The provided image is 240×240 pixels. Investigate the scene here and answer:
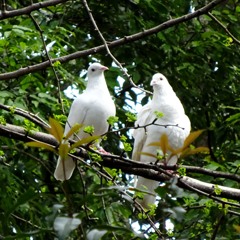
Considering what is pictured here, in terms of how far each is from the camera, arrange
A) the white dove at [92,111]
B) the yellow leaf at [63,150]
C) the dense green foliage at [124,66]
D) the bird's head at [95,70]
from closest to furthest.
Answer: the yellow leaf at [63,150] → the white dove at [92,111] → the bird's head at [95,70] → the dense green foliage at [124,66]

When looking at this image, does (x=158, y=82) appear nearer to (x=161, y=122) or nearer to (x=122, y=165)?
(x=161, y=122)

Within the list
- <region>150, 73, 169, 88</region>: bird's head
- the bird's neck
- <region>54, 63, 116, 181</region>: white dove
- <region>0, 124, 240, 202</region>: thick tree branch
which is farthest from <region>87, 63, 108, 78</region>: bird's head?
<region>0, 124, 240, 202</region>: thick tree branch

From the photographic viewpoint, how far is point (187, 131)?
4695 millimetres

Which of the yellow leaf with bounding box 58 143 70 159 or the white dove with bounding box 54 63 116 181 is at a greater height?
the yellow leaf with bounding box 58 143 70 159

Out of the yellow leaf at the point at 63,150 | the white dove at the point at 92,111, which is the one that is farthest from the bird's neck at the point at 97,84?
the yellow leaf at the point at 63,150

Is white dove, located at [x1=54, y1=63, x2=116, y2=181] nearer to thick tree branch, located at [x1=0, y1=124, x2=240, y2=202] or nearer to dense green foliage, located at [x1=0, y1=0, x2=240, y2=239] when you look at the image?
dense green foliage, located at [x1=0, y1=0, x2=240, y2=239]

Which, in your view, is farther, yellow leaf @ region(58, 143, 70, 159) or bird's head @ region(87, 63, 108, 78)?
bird's head @ region(87, 63, 108, 78)

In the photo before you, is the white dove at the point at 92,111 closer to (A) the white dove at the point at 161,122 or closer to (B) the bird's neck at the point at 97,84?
(B) the bird's neck at the point at 97,84

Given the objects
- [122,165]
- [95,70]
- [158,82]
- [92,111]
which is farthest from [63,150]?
[95,70]

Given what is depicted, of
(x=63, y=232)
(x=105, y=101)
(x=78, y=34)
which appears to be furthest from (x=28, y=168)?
(x=63, y=232)

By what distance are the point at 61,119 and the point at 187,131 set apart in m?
1.62

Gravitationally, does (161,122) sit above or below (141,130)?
above

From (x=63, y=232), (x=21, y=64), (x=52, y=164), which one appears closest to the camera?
(x=63, y=232)

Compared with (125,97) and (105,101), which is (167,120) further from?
(125,97)
